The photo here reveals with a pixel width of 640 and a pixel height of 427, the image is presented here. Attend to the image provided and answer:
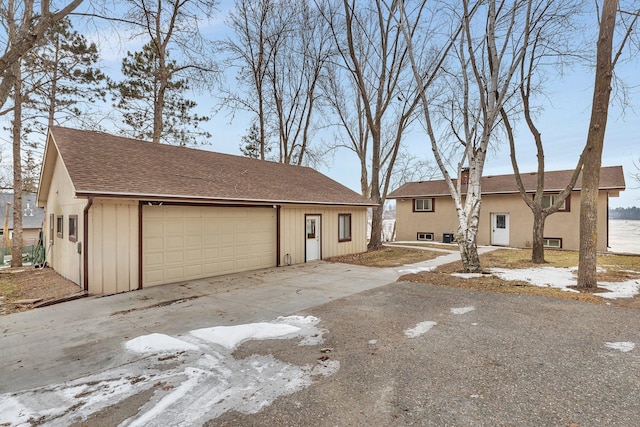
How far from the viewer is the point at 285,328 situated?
490cm

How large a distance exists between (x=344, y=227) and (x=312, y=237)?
218 centimetres

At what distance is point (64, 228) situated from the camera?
363 inches

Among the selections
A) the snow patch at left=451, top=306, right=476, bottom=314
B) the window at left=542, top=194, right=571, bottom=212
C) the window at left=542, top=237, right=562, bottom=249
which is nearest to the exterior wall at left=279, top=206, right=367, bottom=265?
the snow patch at left=451, top=306, right=476, bottom=314

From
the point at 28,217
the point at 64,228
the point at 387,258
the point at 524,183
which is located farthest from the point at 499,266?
the point at 28,217

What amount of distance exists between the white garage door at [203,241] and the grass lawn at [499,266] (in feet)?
11.7

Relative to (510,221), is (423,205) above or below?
above

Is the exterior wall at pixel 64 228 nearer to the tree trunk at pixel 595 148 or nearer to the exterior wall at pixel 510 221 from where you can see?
the tree trunk at pixel 595 148

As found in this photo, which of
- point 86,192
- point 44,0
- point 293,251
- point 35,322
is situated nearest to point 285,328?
point 35,322

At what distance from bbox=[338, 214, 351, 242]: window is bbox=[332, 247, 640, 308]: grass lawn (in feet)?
3.17

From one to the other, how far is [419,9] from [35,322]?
46.6 feet

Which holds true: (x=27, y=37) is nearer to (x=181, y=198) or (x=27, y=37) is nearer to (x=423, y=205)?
(x=181, y=198)

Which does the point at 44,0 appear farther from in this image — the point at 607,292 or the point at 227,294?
the point at 607,292

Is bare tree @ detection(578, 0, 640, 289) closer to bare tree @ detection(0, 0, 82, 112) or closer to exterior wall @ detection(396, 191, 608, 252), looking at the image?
exterior wall @ detection(396, 191, 608, 252)

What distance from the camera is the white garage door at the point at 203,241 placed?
321 inches
